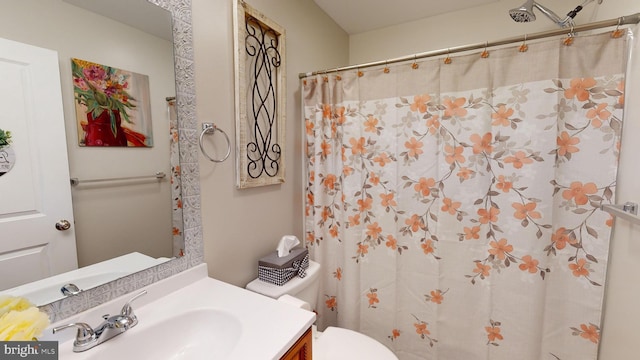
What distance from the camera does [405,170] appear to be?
1455 mm

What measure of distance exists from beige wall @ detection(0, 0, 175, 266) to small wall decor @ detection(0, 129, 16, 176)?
0.11m

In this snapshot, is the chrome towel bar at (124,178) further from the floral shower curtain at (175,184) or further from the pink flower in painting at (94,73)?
the pink flower in painting at (94,73)

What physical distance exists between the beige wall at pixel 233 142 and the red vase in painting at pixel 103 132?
0.28 meters

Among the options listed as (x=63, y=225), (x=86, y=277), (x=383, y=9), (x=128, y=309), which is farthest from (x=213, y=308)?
(x=383, y=9)

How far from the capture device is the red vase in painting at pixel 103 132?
0.81 meters

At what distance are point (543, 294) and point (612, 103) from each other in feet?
2.88

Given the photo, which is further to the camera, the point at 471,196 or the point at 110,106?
the point at 471,196

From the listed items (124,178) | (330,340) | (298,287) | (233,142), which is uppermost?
(233,142)

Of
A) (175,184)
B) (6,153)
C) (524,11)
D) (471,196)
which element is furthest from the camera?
(471,196)

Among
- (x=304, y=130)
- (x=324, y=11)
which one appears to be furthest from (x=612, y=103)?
(x=324, y=11)

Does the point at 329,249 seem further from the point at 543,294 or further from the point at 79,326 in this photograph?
the point at 79,326

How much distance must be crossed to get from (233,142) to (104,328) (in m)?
0.81

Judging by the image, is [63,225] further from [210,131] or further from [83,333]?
[210,131]

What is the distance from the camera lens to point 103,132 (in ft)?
2.77
